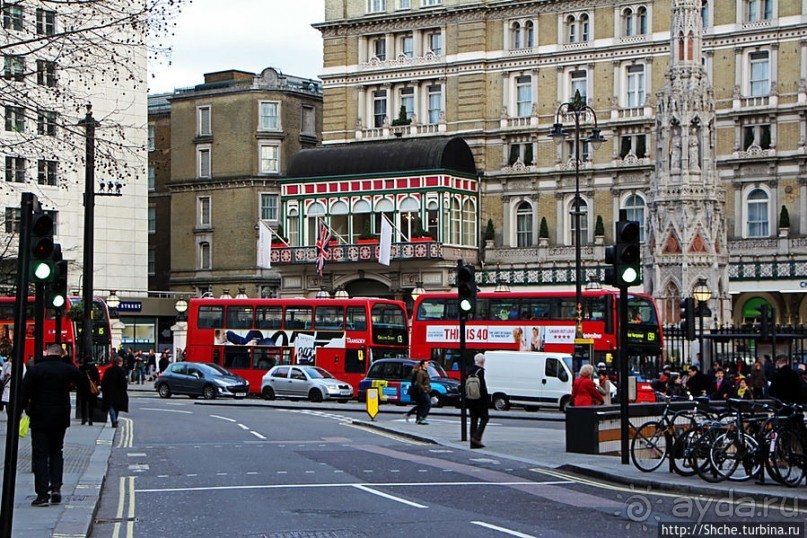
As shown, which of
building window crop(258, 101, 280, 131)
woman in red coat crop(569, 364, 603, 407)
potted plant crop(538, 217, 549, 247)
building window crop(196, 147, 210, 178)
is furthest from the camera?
building window crop(196, 147, 210, 178)

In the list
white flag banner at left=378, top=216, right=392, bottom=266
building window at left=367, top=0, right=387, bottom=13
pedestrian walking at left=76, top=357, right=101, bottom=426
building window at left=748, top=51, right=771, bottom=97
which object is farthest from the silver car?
building window at left=367, top=0, right=387, bottom=13

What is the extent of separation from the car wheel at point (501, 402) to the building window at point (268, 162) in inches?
1566

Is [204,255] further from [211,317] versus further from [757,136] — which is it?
A: [757,136]

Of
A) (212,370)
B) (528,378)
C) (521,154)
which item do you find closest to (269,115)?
(521,154)

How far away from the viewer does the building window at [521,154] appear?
2832 inches

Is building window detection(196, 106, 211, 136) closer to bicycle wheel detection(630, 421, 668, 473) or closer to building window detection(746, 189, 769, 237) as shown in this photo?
building window detection(746, 189, 769, 237)

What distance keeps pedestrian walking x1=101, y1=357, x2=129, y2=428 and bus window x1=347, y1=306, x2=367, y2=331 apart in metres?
20.1

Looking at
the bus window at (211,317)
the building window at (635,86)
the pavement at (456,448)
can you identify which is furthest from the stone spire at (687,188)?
the pavement at (456,448)

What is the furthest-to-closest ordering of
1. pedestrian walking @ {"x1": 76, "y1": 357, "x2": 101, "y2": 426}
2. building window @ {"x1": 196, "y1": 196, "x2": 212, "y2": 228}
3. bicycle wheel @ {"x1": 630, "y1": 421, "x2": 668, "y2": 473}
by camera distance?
building window @ {"x1": 196, "y1": 196, "x2": 212, "y2": 228} → pedestrian walking @ {"x1": 76, "y1": 357, "x2": 101, "y2": 426} → bicycle wheel @ {"x1": 630, "y1": 421, "x2": 668, "y2": 473}

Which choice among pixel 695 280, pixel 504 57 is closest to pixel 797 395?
pixel 695 280

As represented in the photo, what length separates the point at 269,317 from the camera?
177 ft

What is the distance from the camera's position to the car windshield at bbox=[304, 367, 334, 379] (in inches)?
1950

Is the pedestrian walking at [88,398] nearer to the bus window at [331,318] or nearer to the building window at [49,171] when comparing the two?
the building window at [49,171]

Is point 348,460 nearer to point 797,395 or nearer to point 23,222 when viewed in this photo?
point 797,395
